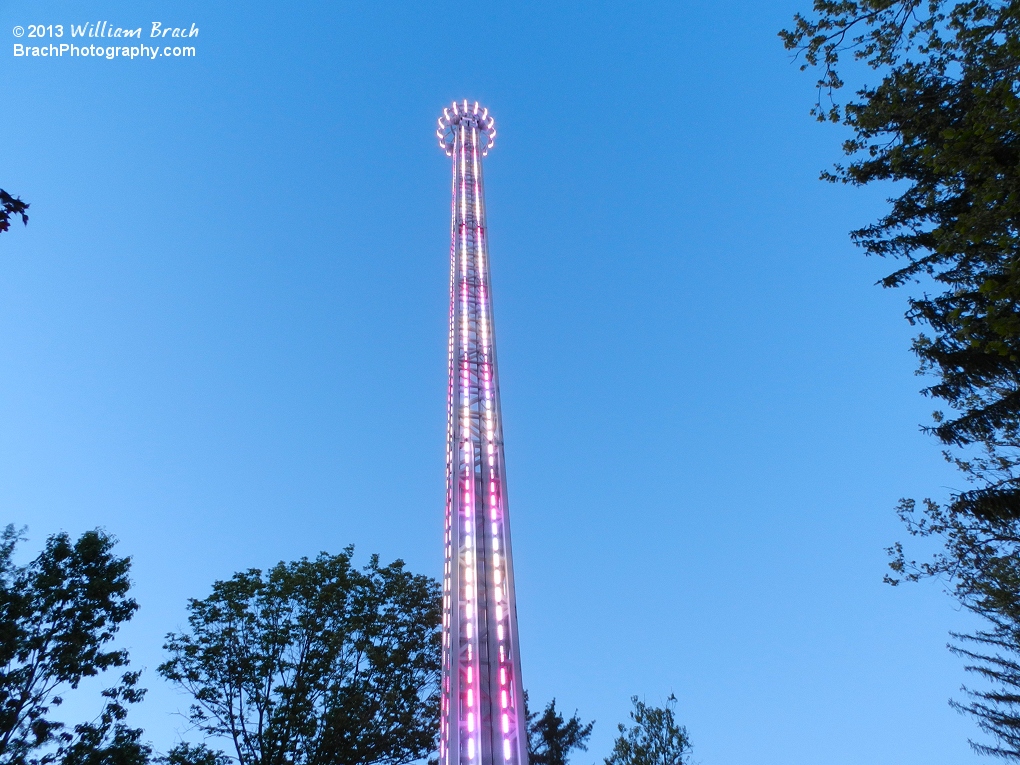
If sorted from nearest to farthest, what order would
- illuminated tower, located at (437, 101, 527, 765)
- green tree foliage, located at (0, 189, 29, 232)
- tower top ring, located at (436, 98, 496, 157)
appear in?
green tree foliage, located at (0, 189, 29, 232) → illuminated tower, located at (437, 101, 527, 765) → tower top ring, located at (436, 98, 496, 157)

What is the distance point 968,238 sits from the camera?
309 inches

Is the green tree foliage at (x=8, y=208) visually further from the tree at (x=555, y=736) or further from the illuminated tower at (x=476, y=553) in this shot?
the tree at (x=555, y=736)

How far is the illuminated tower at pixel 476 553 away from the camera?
11562 mm

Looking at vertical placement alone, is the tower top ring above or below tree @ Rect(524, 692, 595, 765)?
above

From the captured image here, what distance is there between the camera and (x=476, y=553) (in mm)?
13414

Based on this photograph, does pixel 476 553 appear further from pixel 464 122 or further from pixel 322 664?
pixel 464 122

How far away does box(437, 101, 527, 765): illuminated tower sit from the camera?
11.6m

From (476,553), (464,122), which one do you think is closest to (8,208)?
(476,553)

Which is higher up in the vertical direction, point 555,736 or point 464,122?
point 464,122

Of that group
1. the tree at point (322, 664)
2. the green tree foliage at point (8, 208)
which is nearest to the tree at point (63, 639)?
the tree at point (322, 664)

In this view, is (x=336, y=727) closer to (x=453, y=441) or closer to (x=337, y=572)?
(x=337, y=572)

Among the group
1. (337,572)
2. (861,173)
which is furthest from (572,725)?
(861,173)

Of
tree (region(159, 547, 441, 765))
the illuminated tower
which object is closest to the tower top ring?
the illuminated tower

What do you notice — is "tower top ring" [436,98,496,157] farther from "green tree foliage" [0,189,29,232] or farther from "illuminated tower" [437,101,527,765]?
"green tree foliage" [0,189,29,232]
